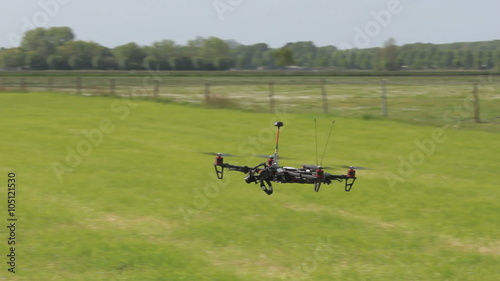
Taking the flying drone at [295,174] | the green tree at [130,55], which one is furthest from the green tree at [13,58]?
the flying drone at [295,174]

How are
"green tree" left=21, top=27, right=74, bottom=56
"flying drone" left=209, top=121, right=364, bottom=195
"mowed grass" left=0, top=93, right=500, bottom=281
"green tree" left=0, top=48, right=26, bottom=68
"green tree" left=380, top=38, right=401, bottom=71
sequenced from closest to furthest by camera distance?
1. "flying drone" left=209, top=121, right=364, bottom=195
2. "mowed grass" left=0, top=93, right=500, bottom=281
3. "green tree" left=21, top=27, right=74, bottom=56
4. "green tree" left=0, top=48, right=26, bottom=68
5. "green tree" left=380, top=38, right=401, bottom=71

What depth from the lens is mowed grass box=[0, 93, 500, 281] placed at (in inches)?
494

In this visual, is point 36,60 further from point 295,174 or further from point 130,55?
point 295,174

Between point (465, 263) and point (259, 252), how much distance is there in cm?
388

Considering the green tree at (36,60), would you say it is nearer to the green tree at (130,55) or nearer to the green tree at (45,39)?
the green tree at (45,39)

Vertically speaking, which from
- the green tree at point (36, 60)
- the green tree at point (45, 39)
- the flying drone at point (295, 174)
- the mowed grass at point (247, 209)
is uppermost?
the green tree at point (45, 39)

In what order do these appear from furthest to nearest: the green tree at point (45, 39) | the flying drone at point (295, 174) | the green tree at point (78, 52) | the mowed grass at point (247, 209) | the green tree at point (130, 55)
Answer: the green tree at point (45, 39) → the green tree at point (78, 52) → the green tree at point (130, 55) → the mowed grass at point (247, 209) → the flying drone at point (295, 174)

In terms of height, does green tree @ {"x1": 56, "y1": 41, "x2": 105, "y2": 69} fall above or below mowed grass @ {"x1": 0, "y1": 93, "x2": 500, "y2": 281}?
above

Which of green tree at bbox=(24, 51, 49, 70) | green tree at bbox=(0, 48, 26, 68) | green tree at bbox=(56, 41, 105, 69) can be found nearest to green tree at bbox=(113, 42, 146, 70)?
green tree at bbox=(56, 41, 105, 69)

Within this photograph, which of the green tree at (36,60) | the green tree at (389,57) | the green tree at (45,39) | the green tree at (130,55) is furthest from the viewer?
the green tree at (389,57)

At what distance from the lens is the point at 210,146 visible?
2388cm

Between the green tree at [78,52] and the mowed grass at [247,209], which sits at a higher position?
the green tree at [78,52]

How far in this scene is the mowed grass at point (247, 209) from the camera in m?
12.6

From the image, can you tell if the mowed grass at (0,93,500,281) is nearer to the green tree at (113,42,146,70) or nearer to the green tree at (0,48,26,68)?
the green tree at (113,42,146,70)
